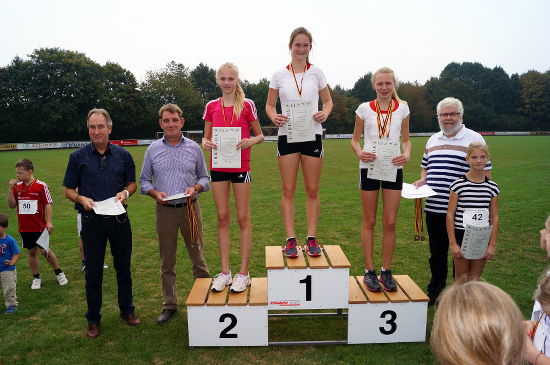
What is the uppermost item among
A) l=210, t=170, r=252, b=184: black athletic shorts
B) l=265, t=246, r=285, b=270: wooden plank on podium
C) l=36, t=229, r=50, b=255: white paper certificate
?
l=210, t=170, r=252, b=184: black athletic shorts

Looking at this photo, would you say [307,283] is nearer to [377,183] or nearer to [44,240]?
[377,183]

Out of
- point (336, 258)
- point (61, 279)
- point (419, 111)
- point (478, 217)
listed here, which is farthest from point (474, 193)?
point (419, 111)

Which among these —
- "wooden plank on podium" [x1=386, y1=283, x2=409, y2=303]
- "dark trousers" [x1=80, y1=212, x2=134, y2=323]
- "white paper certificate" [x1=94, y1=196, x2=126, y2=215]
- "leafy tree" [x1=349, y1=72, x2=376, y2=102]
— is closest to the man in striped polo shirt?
"wooden plank on podium" [x1=386, y1=283, x2=409, y2=303]

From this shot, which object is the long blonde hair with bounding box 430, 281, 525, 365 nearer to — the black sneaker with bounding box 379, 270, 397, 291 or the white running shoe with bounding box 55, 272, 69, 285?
the black sneaker with bounding box 379, 270, 397, 291

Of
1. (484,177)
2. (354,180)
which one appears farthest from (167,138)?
(354,180)

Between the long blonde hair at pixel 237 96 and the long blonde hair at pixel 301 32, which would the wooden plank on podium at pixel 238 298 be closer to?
the long blonde hair at pixel 237 96

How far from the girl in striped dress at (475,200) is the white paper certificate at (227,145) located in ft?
7.31

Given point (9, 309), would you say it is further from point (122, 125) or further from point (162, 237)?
point (122, 125)

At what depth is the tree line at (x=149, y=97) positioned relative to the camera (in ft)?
154

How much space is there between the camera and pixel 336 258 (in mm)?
4180

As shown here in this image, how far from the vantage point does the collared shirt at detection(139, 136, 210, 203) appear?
14.5 ft

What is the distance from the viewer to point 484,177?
396 cm

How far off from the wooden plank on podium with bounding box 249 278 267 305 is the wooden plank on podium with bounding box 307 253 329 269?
1.99ft

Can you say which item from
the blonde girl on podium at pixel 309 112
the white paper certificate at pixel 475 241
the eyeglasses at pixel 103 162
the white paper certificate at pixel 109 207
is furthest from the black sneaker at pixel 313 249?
the eyeglasses at pixel 103 162
